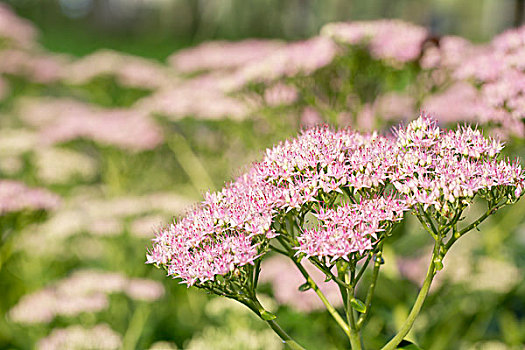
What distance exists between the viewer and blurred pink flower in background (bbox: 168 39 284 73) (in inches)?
132

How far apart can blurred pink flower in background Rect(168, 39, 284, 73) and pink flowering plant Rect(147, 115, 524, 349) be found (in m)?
1.97

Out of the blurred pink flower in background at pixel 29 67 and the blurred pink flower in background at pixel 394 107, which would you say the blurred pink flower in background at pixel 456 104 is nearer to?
the blurred pink flower in background at pixel 394 107

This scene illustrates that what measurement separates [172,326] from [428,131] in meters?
1.81

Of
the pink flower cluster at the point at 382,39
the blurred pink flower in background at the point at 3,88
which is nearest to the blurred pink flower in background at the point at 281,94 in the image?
the pink flower cluster at the point at 382,39

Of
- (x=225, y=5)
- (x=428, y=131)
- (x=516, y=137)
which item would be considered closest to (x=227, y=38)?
(x=225, y=5)

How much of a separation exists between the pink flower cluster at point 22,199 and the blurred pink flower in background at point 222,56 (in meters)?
1.37

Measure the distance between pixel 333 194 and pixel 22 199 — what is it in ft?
5.43

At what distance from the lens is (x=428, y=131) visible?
52.6 inches

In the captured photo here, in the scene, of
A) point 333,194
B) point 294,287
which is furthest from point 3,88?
point 333,194

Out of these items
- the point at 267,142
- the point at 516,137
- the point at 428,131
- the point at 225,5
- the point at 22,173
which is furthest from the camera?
the point at 225,5

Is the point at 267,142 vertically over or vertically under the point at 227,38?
over

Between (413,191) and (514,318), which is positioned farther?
(514,318)

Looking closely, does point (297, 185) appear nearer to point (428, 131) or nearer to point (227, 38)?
point (428, 131)

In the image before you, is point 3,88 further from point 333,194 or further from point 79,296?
point 333,194
